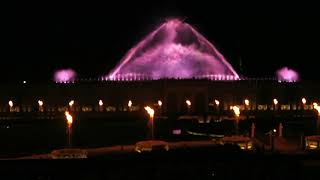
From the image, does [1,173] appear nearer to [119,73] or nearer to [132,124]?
[132,124]

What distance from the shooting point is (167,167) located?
780 cm

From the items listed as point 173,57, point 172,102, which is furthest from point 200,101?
point 173,57

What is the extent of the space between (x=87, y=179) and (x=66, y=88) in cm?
2685

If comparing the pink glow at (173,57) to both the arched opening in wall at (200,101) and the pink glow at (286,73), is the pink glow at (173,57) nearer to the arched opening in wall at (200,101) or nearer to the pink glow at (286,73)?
the pink glow at (286,73)

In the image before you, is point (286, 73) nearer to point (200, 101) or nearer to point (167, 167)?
point (200, 101)


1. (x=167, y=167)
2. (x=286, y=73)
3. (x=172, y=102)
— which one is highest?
(x=286, y=73)

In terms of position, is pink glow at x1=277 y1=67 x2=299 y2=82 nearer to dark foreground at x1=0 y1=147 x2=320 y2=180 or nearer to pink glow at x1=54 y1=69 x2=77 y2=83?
pink glow at x1=54 y1=69 x2=77 y2=83

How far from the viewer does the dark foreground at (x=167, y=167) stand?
7.00 m

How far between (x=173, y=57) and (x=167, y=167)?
3799 centimetres

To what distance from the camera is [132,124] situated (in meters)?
24.8

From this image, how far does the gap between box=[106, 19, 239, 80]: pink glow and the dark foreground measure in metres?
33.0

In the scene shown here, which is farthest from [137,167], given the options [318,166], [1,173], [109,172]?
[318,166]

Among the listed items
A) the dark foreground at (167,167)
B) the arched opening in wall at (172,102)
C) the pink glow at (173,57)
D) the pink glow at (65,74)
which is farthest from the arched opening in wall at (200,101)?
the dark foreground at (167,167)

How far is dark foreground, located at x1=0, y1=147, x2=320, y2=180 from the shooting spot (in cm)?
700
